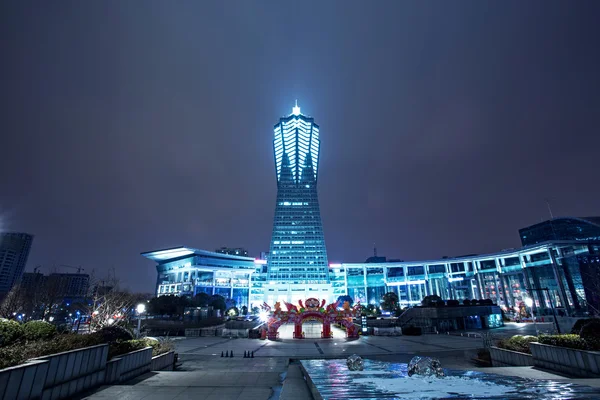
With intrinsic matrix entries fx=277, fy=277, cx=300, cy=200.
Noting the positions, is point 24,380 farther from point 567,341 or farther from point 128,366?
point 567,341

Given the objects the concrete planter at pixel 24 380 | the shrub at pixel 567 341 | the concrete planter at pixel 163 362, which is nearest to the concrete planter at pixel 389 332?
the shrub at pixel 567 341

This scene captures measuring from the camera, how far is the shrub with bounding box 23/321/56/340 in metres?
11.3

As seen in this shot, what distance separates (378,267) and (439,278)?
27.5 meters

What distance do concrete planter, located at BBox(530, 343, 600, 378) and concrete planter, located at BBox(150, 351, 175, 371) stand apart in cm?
2219

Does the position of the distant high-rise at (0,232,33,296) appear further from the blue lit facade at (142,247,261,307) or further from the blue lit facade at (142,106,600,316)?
the blue lit facade at (142,247,261,307)

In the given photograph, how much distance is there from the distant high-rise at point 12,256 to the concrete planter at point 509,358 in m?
192

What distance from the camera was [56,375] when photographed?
Answer: 9.70 meters

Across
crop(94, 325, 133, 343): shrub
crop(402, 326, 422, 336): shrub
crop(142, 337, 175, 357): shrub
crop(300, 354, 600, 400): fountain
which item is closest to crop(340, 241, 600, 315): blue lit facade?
crop(402, 326, 422, 336): shrub

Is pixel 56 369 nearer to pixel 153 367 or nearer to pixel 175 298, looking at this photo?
pixel 153 367

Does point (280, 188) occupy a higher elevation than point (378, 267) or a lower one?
higher

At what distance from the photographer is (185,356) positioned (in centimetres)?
2556

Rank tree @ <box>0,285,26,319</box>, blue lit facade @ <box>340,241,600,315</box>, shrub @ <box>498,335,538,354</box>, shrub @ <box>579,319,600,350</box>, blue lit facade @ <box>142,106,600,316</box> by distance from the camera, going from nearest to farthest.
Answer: shrub @ <box>579,319,600,350</box>
shrub @ <box>498,335,538,354</box>
tree @ <box>0,285,26,319</box>
blue lit facade @ <box>340,241,600,315</box>
blue lit facade @ <box>142,106,600,316</box>

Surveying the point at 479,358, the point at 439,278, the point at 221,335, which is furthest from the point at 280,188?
the point at 479,358

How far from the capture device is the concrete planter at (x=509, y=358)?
53.5 feet
